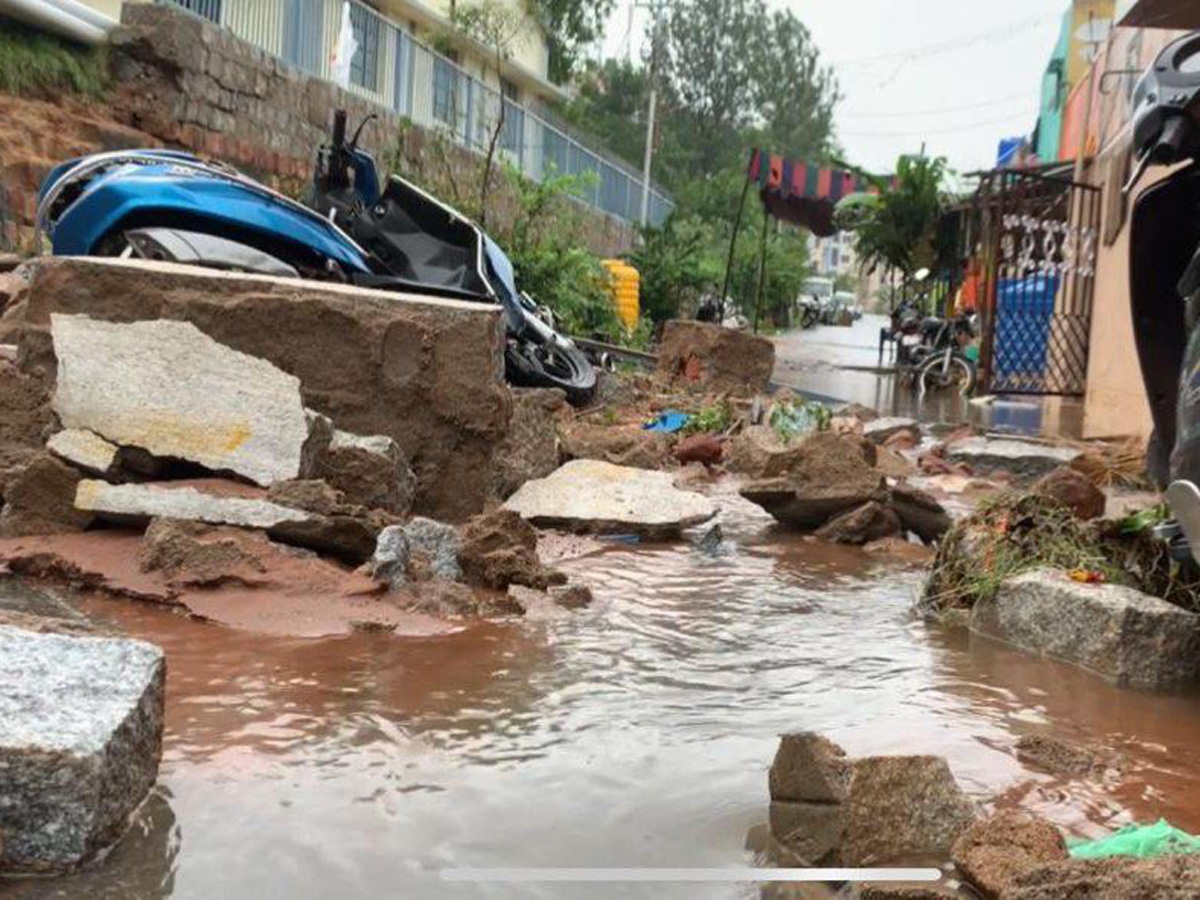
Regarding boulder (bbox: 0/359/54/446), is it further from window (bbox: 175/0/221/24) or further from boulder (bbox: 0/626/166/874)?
window (bbox: 175/0/221/24)

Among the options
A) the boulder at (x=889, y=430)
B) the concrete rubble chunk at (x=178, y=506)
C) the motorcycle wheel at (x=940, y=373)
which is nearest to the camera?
the concrete rubble chunk at (x=178, y=506)

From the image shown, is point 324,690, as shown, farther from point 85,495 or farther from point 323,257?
point 323,257

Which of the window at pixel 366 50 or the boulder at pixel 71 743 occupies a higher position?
the window at pixel 366 50

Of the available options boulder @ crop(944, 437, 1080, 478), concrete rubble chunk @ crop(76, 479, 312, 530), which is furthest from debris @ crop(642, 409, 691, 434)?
concrete rubble chunk @ crop(76, 479, 312, 530)

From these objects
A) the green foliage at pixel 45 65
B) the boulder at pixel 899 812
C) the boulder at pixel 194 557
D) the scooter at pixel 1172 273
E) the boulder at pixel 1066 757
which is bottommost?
the boulder at pixel 1066 757

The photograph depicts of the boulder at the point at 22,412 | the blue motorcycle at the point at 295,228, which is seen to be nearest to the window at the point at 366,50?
the blue motorcycle at the point at 295,228

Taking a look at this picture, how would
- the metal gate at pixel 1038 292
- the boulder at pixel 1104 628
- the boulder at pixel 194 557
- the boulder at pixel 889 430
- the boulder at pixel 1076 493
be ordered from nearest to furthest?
the boulder at pixel 1104 628 < the boulder at pixel 194 557 < the boulder at pixel 1076 493 < the boulder at pixel 889 430 < the metal gate at pixel 1038 292

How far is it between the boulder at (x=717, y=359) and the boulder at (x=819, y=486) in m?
6.22

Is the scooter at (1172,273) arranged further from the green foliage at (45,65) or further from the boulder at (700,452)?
the green foliage at (45,65)

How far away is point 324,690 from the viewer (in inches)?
110

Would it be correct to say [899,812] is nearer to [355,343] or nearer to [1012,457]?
[355,343]

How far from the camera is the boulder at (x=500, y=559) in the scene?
3.84 m

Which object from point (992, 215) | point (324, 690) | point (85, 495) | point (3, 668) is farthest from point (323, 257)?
point (992, 215)

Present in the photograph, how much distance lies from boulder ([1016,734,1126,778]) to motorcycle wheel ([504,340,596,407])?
564 centimetres
